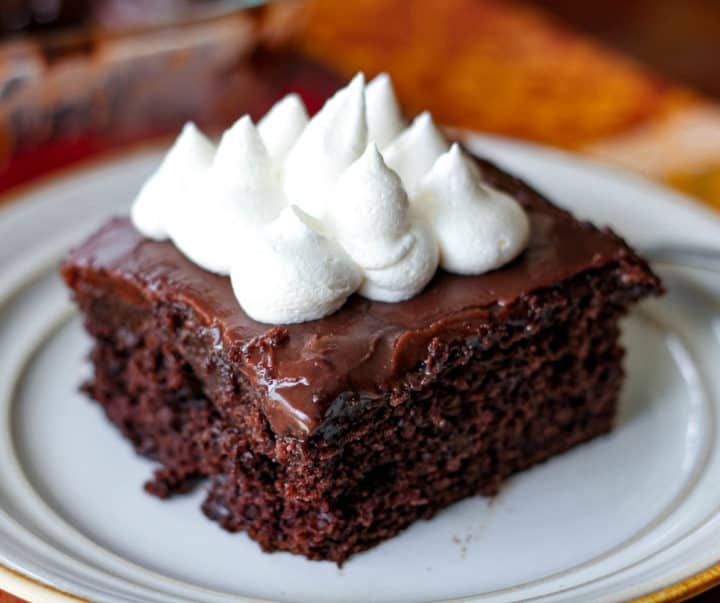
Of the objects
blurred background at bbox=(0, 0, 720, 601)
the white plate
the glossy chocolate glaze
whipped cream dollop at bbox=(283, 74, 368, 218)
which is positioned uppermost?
whipped cream dollop at bbox=(283, 74, 368, 218)

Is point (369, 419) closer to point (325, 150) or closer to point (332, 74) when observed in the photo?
point (325, 150)

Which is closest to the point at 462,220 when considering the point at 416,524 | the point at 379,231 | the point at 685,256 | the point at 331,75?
the point at 379,231

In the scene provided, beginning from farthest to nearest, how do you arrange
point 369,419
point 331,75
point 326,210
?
1. point 331,75
2. point 326,210
3. point 369,419

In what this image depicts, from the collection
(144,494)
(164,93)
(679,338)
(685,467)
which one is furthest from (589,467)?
(164,93)

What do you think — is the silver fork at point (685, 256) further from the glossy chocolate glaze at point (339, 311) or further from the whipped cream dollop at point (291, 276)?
the whipped cream dollop at point (291, 276)

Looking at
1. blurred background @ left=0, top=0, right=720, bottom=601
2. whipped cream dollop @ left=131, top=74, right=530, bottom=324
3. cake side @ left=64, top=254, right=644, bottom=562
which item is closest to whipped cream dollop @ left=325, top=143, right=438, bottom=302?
whipped cream dollop @ left=131, top=74, right=530, bottom=324

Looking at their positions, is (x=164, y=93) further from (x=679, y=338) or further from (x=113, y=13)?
(x=679, y=338)

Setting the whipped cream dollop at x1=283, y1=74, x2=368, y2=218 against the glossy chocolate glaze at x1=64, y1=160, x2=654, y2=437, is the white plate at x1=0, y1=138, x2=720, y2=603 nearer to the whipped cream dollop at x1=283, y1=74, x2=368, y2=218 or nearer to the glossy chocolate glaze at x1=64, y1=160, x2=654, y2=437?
the glossy chocolate glaze at x1=64, y1=160, x2=654, y2=437
